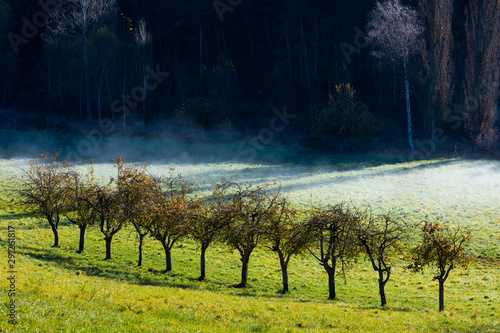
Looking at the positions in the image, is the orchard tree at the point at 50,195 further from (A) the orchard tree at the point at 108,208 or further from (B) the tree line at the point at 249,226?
(A) the orchard tree at the point at 108,208

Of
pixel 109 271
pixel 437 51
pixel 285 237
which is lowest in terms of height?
pixel 109 271

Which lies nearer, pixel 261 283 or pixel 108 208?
pixel 261 283

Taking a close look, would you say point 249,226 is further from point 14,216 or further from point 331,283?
point 14,216

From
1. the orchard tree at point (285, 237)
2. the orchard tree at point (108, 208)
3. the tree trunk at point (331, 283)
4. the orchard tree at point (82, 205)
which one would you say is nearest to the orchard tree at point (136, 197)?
the orchard tree at point (108, 208)

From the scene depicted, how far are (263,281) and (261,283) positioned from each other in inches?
21.1

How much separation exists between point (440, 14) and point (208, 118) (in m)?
42.2

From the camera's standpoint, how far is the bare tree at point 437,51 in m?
65.1

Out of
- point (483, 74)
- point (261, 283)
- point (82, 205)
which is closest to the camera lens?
point (261, 283)

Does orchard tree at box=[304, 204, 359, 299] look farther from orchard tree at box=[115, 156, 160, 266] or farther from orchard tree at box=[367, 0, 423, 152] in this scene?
orchard tree at box=[367, 0, 423, 152]

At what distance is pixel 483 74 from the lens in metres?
63.6

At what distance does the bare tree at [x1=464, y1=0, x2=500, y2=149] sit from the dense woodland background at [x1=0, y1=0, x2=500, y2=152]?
6.4 inches

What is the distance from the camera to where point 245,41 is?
343ft

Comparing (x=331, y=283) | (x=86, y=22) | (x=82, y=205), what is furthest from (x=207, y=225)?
(x=86, y=22)

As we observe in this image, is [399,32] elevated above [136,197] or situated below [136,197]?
above
